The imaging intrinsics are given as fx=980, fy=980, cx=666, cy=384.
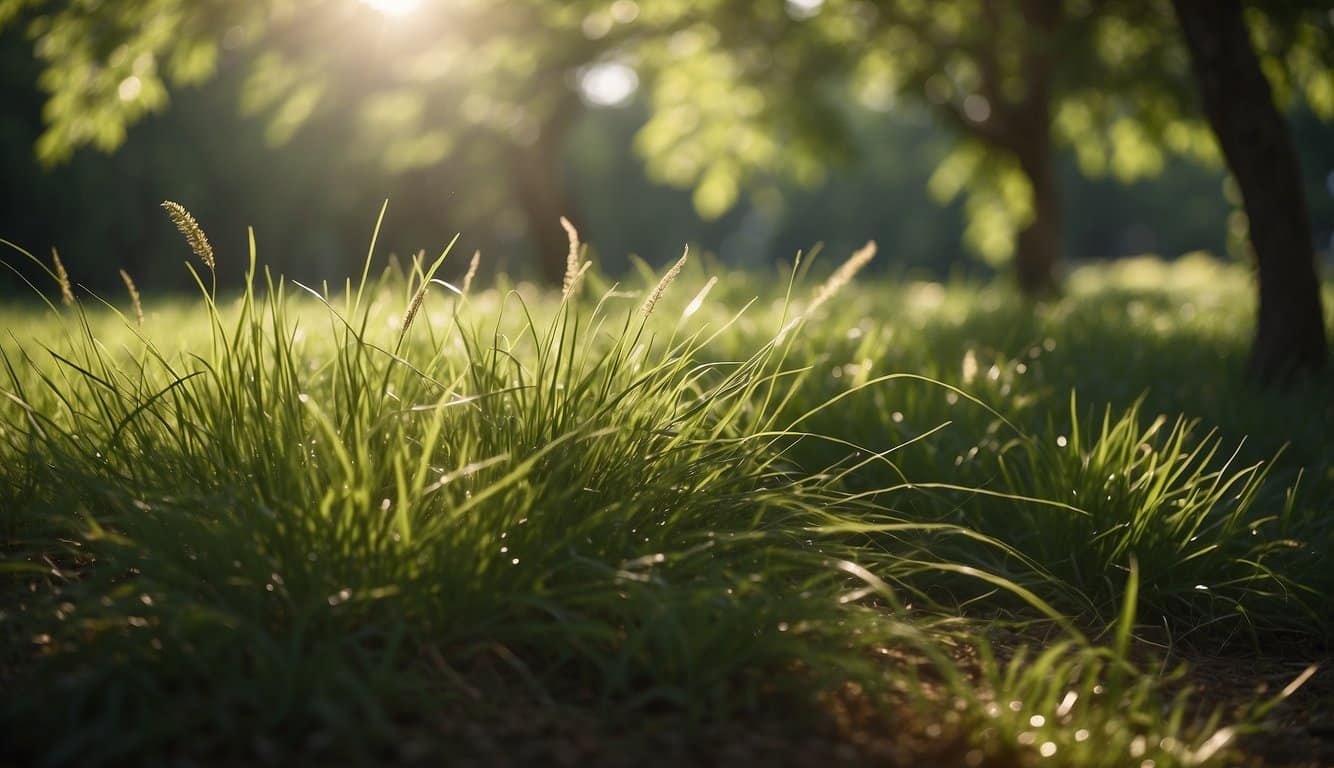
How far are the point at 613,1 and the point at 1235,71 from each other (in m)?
5.23

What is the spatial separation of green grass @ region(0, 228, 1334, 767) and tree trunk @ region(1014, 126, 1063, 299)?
821 cm

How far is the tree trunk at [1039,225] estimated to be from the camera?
1095 centimetres

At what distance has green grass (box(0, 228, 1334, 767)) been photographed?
1762 millimetres

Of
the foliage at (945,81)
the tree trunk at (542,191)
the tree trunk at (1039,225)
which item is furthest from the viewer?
the tree trunk at (542,191)

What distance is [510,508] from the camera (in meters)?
2.16

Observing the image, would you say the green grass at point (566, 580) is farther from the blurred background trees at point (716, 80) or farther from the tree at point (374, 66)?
the blurred background trees at point (716, 80)

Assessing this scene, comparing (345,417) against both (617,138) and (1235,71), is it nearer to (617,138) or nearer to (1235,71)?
(1235,71)

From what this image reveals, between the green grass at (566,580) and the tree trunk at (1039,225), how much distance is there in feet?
26.9

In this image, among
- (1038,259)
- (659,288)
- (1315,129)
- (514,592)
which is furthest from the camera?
(1315,129)

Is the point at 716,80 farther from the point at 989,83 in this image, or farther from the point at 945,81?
the point at 989,83

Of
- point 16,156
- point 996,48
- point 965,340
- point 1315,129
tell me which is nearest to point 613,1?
point 996,48

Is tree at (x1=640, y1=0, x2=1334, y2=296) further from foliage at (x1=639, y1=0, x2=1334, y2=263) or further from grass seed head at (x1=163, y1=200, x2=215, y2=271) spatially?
grass seed head at (x1=163, y1=200, x2=215, y2=271)

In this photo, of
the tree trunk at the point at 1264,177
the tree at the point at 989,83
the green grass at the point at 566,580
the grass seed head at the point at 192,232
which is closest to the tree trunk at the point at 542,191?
the tree at the point at 989,83

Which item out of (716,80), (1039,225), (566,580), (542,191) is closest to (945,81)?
(1039,225)
